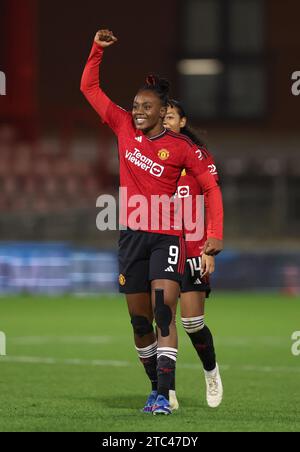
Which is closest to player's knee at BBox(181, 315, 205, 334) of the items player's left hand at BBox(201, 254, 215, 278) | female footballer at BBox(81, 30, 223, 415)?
female footballer at BBox(81, 30, 223, 415)

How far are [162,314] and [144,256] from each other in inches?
17.9

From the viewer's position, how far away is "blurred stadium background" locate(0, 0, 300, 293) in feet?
82.2

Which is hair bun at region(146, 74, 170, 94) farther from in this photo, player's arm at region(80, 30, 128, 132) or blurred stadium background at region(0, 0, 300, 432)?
blurred stadium background at region(0, 0, 300, 432)

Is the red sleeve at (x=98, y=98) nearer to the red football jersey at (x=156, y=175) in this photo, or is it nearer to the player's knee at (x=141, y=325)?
the red football jersey at (x=156, y=175)

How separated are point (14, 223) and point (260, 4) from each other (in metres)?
11.6

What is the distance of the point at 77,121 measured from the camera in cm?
3241

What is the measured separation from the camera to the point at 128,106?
3306cm

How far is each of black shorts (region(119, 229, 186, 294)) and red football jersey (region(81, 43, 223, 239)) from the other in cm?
6

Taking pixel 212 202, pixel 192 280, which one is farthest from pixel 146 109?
pixel 192 280

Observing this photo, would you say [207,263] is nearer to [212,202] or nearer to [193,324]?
[212,202]

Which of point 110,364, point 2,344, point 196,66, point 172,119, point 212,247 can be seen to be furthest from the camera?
point 196,66

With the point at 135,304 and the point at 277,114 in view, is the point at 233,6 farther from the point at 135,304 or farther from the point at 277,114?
the point at 135,304

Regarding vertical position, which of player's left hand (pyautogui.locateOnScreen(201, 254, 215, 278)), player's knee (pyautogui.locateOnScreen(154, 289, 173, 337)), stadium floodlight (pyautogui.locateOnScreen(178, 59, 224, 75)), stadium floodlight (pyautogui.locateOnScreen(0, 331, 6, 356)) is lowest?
stadium floodlight (pyautogui.locateOnScreen(0, 331, 6, 356))

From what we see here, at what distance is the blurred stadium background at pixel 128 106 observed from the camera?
25.0 m
